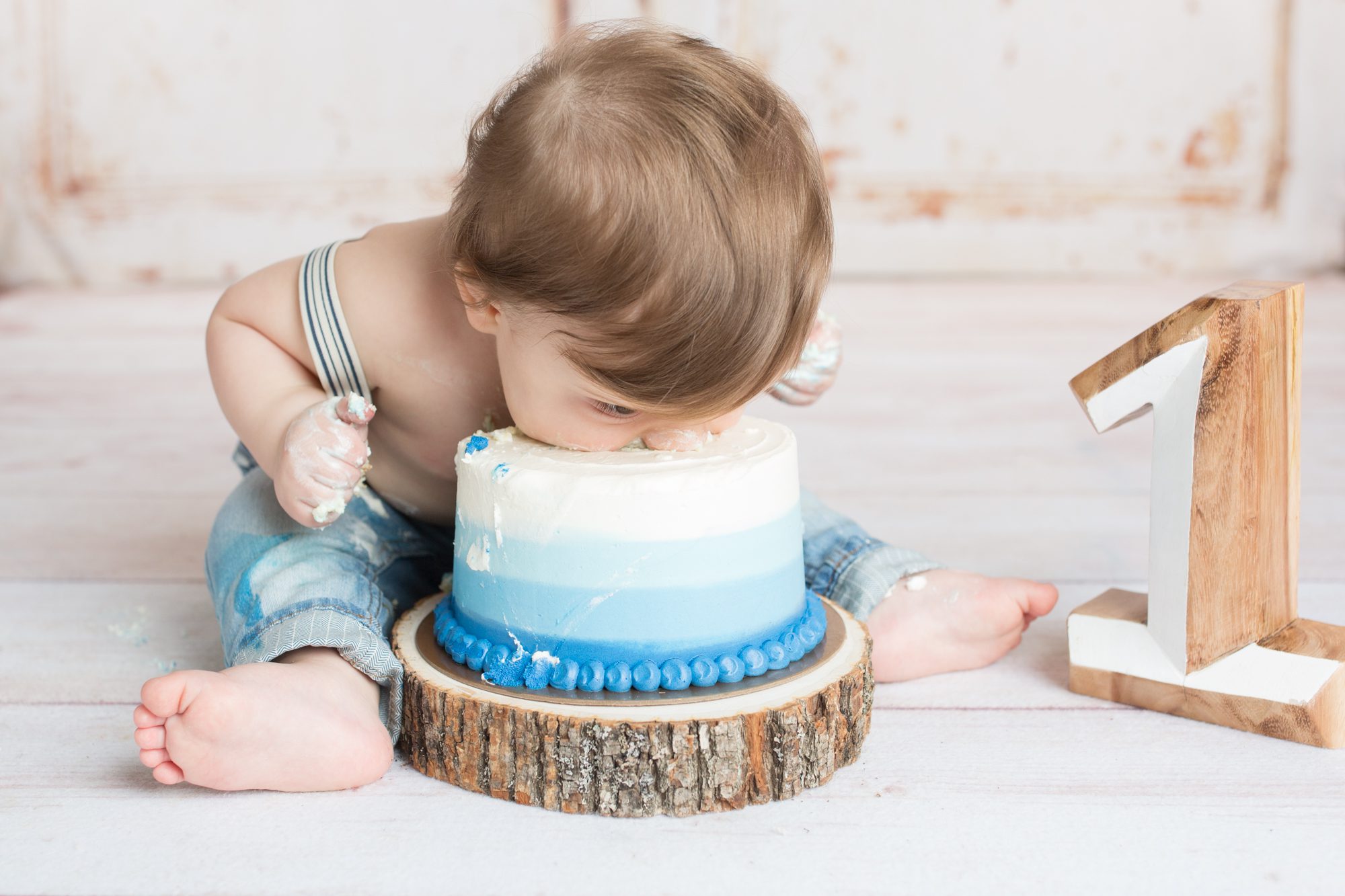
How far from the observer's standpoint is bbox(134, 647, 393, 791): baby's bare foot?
85 cm

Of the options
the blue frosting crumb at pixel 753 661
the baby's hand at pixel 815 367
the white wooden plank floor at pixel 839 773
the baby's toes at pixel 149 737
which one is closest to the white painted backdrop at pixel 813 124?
the white wooden plank floor at pixel 839 773

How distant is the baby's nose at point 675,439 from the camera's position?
967 millimetres

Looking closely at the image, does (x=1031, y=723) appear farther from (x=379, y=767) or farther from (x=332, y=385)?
(x=332, y=385)

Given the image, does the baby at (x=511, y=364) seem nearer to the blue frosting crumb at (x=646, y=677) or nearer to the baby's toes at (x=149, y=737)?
the baby's toes at (x=149, y=737)

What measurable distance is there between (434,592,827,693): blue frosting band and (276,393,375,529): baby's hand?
14cm

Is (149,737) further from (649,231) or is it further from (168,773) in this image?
(649,231)

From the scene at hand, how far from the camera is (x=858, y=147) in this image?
3232 mm

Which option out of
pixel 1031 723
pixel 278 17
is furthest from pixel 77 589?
pixel 278 17

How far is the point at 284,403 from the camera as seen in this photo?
3.55 feet

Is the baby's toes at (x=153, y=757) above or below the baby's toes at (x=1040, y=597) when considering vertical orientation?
above

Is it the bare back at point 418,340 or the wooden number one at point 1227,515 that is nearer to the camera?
the wooden number one at point 1227,515

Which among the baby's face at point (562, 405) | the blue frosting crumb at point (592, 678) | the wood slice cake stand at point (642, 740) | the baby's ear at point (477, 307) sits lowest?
the wood slice cake stand at point (642, 740)

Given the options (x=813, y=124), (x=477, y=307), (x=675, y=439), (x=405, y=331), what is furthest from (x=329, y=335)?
(x=813, y=124)

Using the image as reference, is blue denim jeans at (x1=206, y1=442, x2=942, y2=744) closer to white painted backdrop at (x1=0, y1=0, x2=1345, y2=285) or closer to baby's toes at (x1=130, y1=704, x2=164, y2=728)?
baby's toes at (x1=130, y1=704, x2=164, y2=728)
